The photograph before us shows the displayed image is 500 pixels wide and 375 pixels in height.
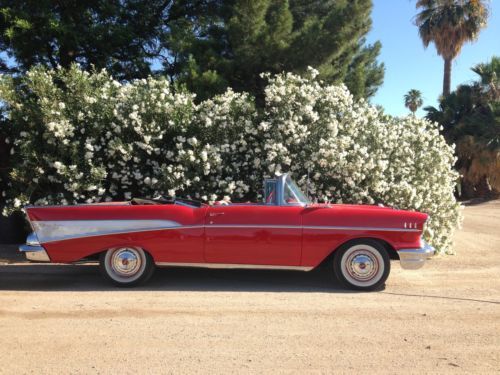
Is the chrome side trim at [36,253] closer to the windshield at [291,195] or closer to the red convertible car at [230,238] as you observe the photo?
the red convertible car at [230,238]

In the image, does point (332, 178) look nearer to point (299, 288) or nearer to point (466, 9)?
point (299, 288)

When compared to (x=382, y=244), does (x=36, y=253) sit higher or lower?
lower

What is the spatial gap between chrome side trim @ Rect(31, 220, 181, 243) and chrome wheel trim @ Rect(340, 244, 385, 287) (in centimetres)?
215

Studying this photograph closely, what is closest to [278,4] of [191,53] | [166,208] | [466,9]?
[191,53]

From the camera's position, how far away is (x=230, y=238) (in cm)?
582

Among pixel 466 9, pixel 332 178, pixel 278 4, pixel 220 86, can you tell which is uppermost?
pixel 466 9

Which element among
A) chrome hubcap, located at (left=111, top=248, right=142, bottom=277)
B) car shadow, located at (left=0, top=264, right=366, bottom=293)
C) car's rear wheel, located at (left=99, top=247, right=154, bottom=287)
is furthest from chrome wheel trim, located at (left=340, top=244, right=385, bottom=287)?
chrome hubcap, located at (left=111, top=248, right=142, bottom=277)

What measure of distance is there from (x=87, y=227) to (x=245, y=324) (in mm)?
2540

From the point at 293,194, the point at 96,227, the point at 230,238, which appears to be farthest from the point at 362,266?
the point at 96,227

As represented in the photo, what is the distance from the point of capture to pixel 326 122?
343 inches

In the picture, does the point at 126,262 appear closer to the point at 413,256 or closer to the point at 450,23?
the point at 413,256

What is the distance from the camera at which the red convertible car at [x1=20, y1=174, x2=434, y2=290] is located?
5805mm

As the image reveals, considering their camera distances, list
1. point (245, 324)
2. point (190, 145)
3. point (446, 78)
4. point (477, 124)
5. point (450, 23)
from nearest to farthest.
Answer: point (245, 324), point (190, 145), point (477, 124), point (450, 23), point (446, 78)

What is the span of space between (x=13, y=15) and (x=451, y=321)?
12221 millimetres
